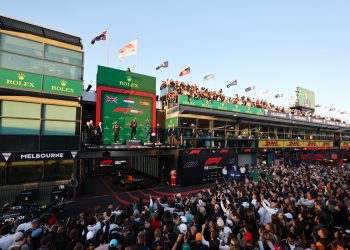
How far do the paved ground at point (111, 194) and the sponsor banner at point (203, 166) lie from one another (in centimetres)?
88

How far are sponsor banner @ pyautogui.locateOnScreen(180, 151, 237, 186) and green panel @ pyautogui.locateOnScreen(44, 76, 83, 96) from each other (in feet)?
38.5

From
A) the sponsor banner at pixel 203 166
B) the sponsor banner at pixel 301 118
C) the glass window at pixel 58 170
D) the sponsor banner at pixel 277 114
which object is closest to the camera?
the glass window at pixel 58 170

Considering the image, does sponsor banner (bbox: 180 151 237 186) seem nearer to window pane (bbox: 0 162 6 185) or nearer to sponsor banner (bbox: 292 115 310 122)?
window pane (bbox: 0 162 6 185)

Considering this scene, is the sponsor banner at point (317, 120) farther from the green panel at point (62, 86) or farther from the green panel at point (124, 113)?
the green panel at point (62, 86)

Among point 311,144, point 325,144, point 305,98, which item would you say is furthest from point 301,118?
point 305,98

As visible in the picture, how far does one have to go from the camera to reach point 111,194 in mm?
17141

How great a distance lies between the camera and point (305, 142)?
36.5 meters

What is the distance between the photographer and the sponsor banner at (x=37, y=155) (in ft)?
42.6

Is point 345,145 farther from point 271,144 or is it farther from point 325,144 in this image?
point 271,144

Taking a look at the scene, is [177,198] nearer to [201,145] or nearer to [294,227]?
[294,227]

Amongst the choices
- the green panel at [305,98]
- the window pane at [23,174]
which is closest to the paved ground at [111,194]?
the window pane at [23,174]

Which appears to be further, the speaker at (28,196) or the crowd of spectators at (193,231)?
the speaker at (28,196)

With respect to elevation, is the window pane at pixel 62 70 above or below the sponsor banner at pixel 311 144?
above

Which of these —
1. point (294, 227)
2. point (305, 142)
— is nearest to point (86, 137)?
point (294, 227)
